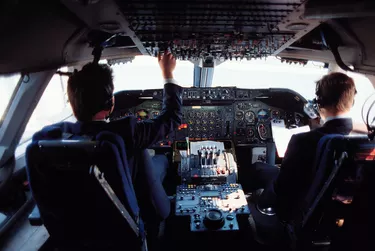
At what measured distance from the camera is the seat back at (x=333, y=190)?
1.28m

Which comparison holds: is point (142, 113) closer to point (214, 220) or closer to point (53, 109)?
point (53, 109)

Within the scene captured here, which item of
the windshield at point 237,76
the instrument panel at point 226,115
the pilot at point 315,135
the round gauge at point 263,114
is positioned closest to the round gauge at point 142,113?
the instrument panel at point 226,115

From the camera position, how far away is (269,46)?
2.12 meters

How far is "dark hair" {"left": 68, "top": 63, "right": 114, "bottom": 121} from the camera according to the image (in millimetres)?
1422

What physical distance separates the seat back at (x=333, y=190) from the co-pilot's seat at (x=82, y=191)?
1055 millimetres

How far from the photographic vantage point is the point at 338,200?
149cm

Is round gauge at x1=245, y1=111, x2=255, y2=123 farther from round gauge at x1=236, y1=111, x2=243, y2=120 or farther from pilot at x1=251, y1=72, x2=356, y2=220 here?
pilot at x1=251, y1=72, x2=356, y2=220

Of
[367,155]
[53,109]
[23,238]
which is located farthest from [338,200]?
[53,109]

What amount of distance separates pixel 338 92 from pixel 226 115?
1.63 meters

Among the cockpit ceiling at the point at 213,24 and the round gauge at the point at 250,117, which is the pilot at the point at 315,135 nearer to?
the cockpit ceiling at the point at 213,24

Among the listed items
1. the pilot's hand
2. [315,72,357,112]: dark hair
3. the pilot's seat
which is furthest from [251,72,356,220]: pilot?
the pilot's hand

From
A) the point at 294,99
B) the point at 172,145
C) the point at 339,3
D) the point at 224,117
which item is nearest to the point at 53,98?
the point at 172,145

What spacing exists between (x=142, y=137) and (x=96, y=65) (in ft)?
1.55

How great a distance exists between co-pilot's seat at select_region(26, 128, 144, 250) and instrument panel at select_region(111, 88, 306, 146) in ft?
5.83
